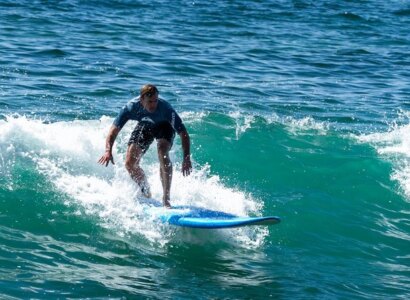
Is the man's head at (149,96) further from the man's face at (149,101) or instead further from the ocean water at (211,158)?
the ocean water at (211,158)

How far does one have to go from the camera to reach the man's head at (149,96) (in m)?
10.8

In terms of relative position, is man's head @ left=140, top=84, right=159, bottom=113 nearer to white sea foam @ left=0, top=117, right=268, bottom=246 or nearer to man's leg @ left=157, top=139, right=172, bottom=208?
man's leg @ left=157, top=139, right=172, bottom=208

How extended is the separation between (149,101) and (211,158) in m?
3.88

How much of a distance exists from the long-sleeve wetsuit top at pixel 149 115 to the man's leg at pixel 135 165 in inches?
18.2

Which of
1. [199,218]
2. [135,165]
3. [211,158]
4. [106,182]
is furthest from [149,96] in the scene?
[211,158]

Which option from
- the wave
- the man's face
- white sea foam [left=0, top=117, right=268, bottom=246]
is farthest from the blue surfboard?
the wave

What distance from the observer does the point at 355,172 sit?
14148 mm

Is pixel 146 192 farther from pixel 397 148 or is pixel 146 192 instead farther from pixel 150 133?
pixel 397 148

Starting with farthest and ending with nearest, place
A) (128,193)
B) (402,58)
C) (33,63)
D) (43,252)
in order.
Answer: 1. (402,58)
2. (33,63)
3. (128,193)
4. (43,252)

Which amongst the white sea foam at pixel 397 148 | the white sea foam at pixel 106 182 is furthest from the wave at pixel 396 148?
the white sea foam at pixel 106 182

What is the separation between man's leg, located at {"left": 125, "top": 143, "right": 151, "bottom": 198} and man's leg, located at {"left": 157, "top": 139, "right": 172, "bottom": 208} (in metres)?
0.37

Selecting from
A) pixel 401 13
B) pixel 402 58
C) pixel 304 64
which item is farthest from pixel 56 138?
pixel 401 13

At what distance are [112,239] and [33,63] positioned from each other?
1038 centimetres

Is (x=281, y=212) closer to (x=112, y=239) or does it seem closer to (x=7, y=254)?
(x=112, y=239)
